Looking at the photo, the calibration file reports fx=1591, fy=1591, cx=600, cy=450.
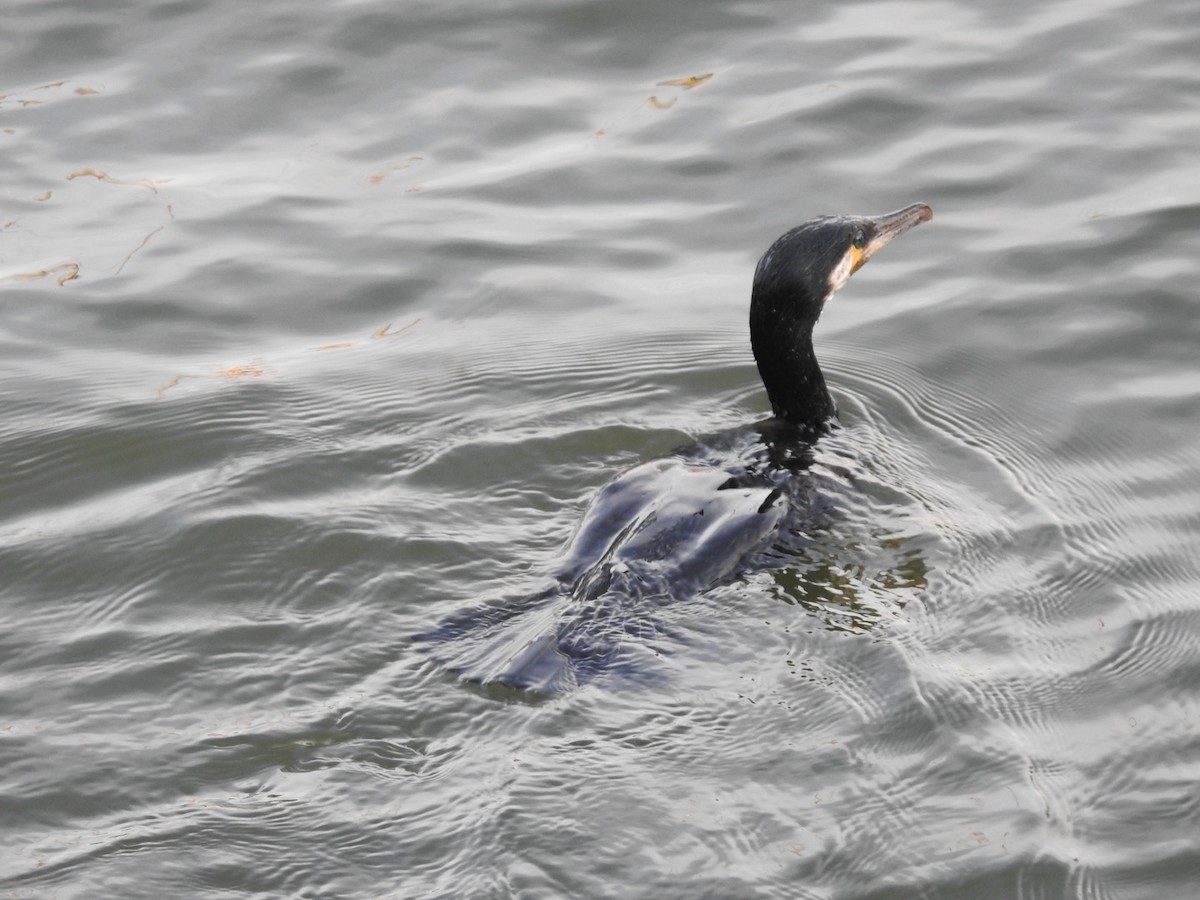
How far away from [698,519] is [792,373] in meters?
1.31

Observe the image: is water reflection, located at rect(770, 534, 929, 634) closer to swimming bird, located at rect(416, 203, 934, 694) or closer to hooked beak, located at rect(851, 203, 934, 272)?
swimming bird, located at rect(416, 203, 934, 694)

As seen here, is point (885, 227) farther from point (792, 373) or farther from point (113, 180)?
point (113, 180)

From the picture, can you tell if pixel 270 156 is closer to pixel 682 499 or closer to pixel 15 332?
pixel 15 332

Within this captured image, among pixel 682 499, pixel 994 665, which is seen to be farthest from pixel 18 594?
pixel 994 665

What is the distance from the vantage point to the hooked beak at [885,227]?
7.15 meters

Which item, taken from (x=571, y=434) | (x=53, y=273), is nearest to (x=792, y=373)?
(x=571, y=434)

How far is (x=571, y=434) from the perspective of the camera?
703 centimetres

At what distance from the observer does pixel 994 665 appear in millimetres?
5418

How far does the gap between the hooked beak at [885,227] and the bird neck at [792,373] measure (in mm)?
451

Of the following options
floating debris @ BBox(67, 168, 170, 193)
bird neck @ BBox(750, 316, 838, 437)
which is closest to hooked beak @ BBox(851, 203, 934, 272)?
bird neck @ BBox(750, 316, 838, 437)

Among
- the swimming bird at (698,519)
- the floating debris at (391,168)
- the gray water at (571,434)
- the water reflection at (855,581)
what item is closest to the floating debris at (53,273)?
the gray water at (571,434)

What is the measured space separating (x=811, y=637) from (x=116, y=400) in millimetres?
3581

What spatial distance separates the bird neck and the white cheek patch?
20 cm

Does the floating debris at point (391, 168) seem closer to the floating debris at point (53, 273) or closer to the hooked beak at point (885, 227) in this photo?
the floating debris at point (53, 273)
